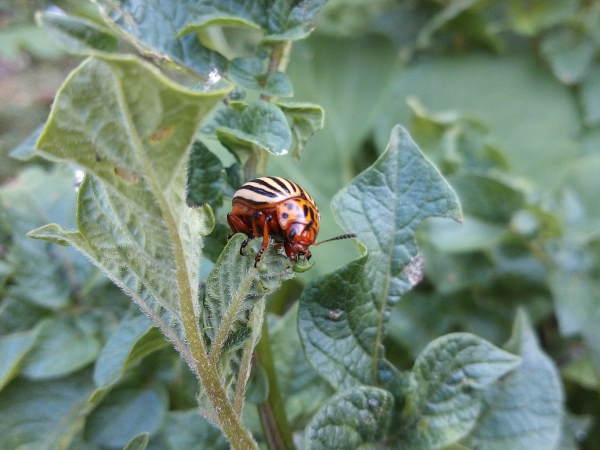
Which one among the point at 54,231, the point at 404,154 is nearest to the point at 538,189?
the point at 404,154

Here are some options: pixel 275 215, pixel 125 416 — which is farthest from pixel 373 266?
pixel 125 416

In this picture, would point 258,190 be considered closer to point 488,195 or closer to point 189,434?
point 189,434

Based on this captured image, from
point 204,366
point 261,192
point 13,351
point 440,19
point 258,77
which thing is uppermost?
point 440,19

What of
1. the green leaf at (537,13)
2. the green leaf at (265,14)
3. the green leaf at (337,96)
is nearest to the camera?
the green leaf at (265,14)

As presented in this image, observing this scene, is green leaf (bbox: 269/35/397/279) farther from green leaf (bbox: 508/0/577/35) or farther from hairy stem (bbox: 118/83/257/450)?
hairy stem (bbox: 118/83/257/450)

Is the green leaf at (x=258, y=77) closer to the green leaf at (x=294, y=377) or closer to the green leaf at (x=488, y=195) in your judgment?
the green leaf at (x=294, y=377)

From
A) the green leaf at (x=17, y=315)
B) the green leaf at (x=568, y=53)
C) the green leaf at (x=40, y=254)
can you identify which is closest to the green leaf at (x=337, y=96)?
the green leaf at (x=568, y=53)
